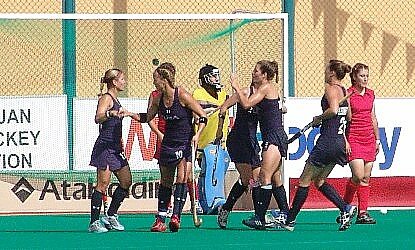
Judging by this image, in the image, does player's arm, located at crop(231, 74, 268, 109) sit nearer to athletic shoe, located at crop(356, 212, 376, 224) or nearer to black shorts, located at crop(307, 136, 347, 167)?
black shorts, located at crop(307, 136, 347, 167)

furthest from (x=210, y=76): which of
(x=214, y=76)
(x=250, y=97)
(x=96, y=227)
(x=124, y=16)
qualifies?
(x=96, y=227)

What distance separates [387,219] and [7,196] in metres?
4.87

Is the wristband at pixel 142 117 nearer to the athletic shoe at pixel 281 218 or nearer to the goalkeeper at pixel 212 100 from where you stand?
the athletic shoe at pixel 281 218

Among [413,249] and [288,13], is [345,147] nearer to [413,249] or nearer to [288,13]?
[413,249]

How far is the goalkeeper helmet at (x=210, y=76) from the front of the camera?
688 inches

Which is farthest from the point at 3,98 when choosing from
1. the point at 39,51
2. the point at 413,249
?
the point at 413,249

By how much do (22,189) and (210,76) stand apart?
286 cm

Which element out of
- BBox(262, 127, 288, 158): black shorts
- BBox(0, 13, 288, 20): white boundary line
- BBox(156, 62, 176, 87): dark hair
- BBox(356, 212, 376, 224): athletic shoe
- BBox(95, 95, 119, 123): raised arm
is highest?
BBox(0, 13, 288, 20): white boundary line

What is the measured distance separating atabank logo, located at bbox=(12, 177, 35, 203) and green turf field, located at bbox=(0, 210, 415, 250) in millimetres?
447

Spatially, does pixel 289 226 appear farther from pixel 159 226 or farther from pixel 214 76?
pixel 214 76

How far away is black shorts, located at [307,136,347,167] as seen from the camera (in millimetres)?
15086

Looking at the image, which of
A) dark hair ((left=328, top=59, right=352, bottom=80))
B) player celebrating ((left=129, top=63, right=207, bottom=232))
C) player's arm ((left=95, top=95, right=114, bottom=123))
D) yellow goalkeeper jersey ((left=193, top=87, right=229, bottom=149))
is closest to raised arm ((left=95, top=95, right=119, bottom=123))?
player's arm ((left=95, top=95, right=114, bottom=123))

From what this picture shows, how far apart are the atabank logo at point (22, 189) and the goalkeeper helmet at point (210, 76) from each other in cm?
263

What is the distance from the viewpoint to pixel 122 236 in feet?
48.7
